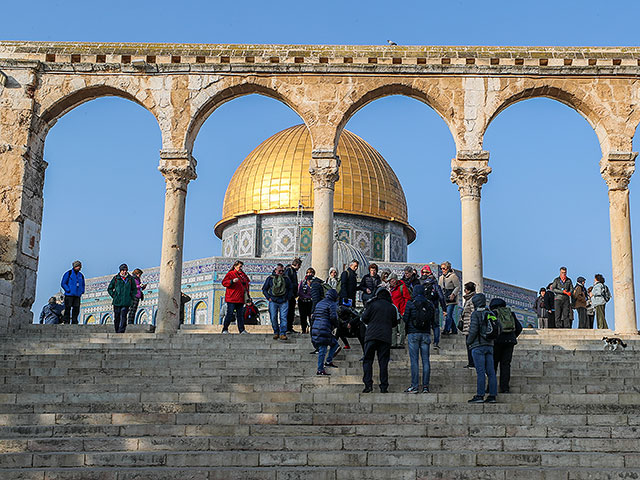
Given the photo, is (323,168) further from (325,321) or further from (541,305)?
(325,321)

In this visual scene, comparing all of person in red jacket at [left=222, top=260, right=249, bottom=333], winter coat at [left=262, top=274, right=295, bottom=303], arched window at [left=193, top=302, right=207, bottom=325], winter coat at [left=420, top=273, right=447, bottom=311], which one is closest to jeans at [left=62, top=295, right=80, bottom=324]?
person in red jacket at [left=222, top=260, right=249, bottom=333]

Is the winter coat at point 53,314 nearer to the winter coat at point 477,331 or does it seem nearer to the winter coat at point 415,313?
the winter coat at point 415,313

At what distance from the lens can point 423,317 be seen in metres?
11.0

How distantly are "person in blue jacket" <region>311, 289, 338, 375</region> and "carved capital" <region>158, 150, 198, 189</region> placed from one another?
22.3 ft

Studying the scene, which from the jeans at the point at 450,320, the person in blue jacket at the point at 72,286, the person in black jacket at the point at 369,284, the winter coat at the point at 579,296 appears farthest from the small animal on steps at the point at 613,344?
the person in blue jacket at the point at 72,286

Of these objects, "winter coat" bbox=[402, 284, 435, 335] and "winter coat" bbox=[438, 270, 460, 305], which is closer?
"winter coat" bbox=[402, 284, 435, 335]

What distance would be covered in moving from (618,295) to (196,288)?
21.0 m

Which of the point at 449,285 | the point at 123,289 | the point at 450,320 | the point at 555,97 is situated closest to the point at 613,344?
the point at 450,320

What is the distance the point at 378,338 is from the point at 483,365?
1.39 metres

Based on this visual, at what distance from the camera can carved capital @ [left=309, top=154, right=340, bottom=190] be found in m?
17.7

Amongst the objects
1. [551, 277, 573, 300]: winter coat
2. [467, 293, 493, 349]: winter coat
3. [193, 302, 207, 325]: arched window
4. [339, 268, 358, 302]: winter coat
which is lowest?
[467, 293, 493, 349]: winter coat

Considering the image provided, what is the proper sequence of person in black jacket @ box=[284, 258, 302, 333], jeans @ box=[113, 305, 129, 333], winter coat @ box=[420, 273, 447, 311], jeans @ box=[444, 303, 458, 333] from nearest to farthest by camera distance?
1. winter coat @ box=[420, 273, 447, 311]
2. person in black jacket @ box=[284, 258, 302, 333]
3. jeans @ box=[444, 303, 458, 333]
4. jeans @ box=[113, 305, 129, 333]

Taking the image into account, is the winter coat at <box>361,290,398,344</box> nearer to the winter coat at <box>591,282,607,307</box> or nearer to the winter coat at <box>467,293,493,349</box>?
the winter coat at <box>467,293,493,349</box>

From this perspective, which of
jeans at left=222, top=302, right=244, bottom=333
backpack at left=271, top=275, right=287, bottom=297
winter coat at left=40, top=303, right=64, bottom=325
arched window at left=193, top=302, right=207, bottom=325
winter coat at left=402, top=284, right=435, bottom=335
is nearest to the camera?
winter coat at left=402, top=284, right=435, bottom=335
